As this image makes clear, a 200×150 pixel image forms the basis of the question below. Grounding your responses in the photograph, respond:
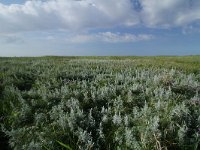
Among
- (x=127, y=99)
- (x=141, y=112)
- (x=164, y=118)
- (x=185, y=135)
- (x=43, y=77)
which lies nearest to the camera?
(x=185, y=135)

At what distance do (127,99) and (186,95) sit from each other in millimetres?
2078

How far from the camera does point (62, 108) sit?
9.63 meters

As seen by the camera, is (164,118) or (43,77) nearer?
(164,118)

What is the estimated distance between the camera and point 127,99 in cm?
1000

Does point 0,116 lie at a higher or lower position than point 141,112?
lower

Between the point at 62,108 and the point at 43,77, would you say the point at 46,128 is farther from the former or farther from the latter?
the point at 43,77

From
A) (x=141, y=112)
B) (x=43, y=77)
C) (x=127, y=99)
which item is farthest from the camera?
(x=43, y=77)

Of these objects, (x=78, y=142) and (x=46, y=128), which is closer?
(x=78, y=142)

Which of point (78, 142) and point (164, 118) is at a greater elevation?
point (164, 118)

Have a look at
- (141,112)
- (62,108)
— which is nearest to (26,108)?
(62,108)

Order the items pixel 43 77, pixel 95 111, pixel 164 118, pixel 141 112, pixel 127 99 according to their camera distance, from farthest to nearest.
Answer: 1. pixel 43 77
2. pixel 127 99
3. pixel 95 111
4. pixel 141 112
5. pixel 164 118

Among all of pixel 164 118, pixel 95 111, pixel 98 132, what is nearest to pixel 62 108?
pixel 95 111

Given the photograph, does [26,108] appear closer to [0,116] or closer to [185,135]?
[0,116]

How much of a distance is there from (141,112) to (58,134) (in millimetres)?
2290
